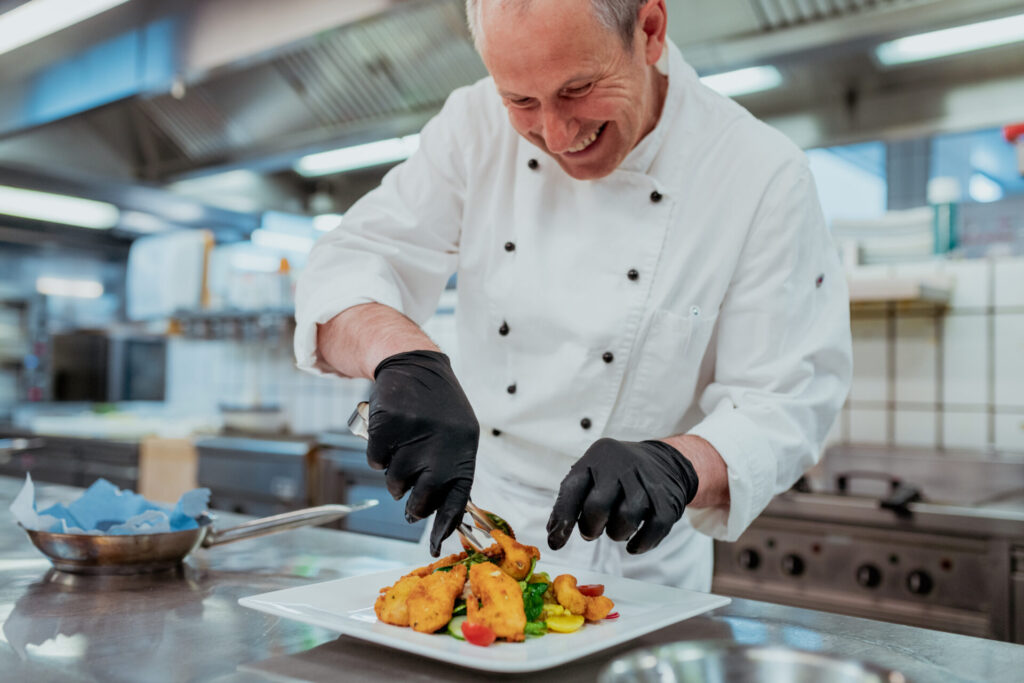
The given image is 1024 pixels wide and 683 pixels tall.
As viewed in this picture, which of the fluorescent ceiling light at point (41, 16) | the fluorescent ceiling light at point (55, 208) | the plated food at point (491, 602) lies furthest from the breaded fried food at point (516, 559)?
the fluorescent ceiling light at point (55, 208)

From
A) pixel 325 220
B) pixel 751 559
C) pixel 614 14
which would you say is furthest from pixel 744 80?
pixel 325 220

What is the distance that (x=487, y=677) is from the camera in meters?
0.87

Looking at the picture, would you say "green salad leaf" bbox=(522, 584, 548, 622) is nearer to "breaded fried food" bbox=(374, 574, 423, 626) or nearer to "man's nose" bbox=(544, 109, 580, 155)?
"breaded fried food" bbox=(374, 574, 423, 626)

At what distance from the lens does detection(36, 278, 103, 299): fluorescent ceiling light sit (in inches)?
281

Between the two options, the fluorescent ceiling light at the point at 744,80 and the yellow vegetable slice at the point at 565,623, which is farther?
the fluorescent ceiling light at the point at 744,80

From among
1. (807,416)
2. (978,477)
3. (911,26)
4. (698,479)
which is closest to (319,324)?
(698,479)

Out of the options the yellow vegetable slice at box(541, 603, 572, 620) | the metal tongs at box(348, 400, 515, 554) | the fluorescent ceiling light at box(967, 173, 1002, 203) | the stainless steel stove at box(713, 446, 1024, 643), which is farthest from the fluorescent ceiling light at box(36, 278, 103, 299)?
the yellow vegetable slice at box(541, 603, 572, 620)

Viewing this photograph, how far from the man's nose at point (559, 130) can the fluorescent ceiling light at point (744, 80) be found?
7.15ft

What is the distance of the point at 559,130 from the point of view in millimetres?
1276

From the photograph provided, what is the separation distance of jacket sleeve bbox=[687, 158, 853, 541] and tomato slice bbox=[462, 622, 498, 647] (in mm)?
534

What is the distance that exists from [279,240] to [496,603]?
20.1 feet

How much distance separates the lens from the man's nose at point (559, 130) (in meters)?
1.26

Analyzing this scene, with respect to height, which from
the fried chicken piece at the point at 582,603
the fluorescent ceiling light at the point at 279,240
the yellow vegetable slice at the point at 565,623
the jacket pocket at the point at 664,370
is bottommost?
the yellow vegetable slice at the point at 565,623

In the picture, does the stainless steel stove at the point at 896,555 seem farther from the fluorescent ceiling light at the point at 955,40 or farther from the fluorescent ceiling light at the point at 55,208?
the fluorescent ceiling light at the point at 55,208
